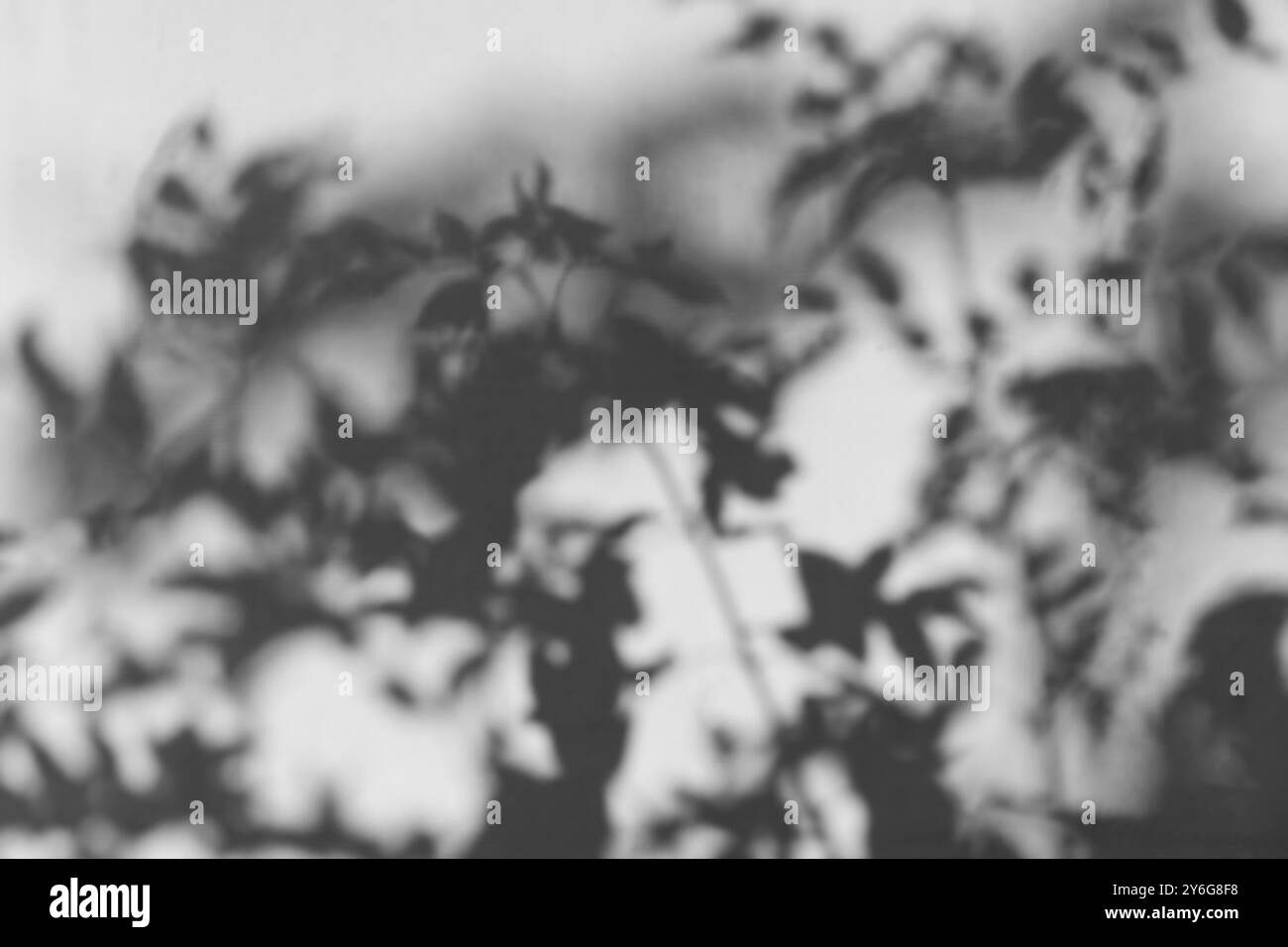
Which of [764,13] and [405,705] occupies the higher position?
[764,13]

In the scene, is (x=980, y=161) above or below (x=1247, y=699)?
above

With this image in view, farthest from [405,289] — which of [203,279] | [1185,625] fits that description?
[1185,625]

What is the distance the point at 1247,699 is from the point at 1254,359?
3.59 feet

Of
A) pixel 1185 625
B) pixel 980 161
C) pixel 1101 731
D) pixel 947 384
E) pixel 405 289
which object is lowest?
pixel 1101 731

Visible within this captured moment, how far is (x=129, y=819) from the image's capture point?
131 inches

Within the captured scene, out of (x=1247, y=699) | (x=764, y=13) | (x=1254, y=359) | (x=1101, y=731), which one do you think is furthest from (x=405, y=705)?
(x=1254, y=359)

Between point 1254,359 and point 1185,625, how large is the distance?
88 cm

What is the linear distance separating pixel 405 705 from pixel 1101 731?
2251 mm

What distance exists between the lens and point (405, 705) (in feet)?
10.9

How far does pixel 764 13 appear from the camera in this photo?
3299 mm
